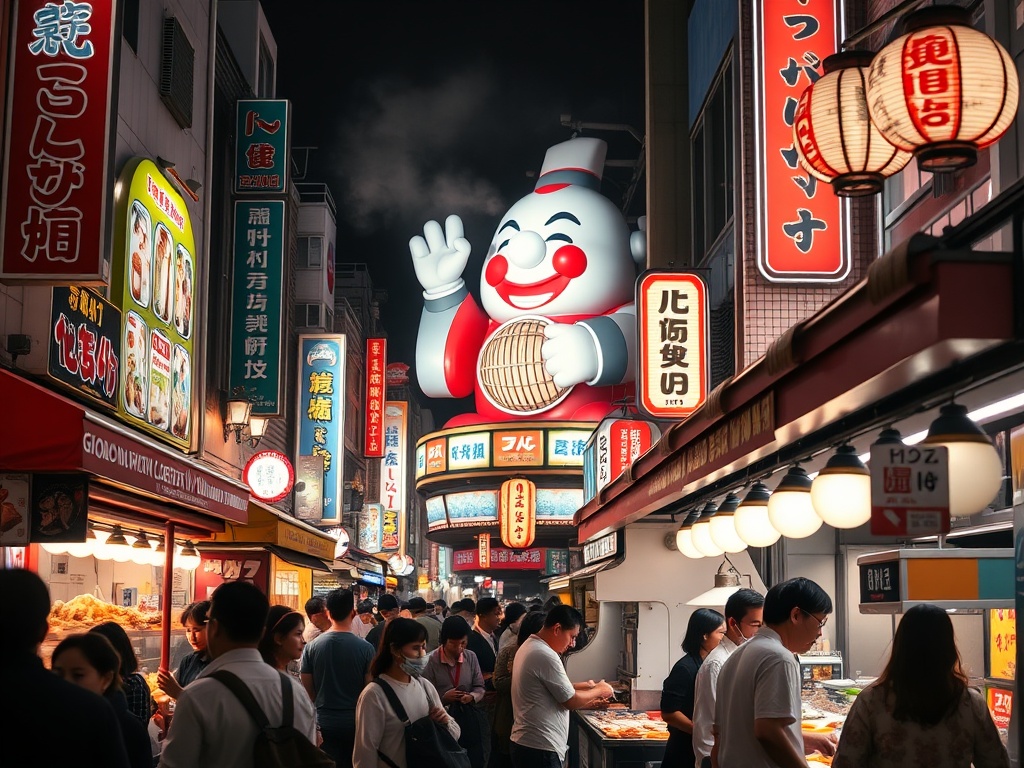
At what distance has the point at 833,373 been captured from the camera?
5473mm

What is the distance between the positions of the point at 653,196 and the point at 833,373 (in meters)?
17.8

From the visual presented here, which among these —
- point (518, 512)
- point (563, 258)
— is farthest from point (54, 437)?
point (518, 512)

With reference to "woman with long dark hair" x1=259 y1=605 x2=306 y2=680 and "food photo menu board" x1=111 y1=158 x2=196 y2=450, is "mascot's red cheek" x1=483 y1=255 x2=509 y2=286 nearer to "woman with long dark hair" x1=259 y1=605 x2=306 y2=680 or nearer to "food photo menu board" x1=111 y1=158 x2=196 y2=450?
"food photo menu board" x1=111 y1=158 x2=196 y2=450

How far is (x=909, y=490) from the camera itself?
4762 millimetres

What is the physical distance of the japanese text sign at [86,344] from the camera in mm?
11336

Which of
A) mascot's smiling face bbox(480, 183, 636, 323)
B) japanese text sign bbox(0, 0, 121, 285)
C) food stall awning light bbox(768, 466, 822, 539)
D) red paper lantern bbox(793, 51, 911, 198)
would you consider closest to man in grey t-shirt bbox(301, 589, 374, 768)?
japanese text sign bbox(0, 0, 121, 285)

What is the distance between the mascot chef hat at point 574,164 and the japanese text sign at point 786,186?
25.7 metres

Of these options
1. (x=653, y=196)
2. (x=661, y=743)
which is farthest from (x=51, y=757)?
(x=653, y=196)

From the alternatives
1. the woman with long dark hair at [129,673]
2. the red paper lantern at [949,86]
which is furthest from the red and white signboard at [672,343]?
the red paper lantern at [949,86]

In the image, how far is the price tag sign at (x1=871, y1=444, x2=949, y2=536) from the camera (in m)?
4.71

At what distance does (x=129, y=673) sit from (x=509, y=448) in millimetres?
29656

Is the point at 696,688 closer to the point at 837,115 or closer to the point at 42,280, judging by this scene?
the point at 837,115

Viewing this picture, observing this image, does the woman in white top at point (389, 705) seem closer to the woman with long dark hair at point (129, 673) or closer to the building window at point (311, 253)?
the woman with long dark hair at point (129, 673)

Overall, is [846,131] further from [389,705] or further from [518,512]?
[518,512]
